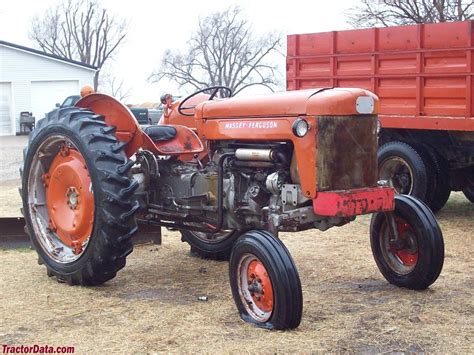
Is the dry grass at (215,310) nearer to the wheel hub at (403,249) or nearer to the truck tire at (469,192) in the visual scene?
the wheel hub at (403,249)

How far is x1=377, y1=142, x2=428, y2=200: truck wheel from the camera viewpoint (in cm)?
827

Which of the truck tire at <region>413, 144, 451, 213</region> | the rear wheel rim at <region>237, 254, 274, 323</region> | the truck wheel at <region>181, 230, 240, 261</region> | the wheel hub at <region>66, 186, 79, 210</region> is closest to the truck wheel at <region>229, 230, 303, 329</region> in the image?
the rear wheel rim at <region>237, 254, 274, 323</region>

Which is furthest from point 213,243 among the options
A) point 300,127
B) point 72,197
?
point 300,127

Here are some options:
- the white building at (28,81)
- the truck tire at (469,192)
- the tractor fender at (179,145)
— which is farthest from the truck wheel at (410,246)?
the white building at (28,81)

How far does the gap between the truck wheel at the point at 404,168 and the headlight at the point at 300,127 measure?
12.5 ft

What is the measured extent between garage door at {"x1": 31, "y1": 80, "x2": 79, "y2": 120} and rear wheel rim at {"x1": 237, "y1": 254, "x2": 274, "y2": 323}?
28.2 m

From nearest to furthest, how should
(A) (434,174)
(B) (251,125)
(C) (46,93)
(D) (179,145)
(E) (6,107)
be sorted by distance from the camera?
(B) (251,125) → (D) (179,145) → (A) (434,174) → (E) (6,107) → (C) (46,93)

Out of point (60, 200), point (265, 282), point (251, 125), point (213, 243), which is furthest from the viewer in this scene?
point (213, 243)

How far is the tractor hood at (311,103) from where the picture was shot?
4.57m

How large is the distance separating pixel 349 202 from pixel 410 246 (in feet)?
3.17

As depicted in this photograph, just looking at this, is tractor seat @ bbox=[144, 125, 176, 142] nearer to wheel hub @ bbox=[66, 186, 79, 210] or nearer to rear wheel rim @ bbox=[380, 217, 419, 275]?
wheel hub @ bbox=[66, 186, 79, 210]

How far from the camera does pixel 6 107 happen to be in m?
31.3

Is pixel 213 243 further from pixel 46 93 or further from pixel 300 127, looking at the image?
pixel 46 93

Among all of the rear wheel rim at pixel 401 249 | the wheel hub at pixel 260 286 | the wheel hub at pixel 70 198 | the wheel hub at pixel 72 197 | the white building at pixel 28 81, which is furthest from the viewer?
the white building at pixel 28 81
